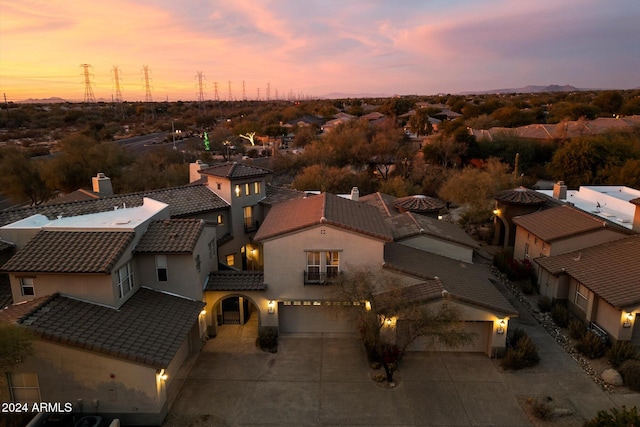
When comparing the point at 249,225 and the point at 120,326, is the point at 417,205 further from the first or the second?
the point at 120,326

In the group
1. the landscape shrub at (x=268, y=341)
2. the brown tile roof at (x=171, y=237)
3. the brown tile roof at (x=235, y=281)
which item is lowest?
the landscape shrub at (x=268, y=341)

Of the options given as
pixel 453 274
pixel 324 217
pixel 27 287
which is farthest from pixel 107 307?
pixel 453 274

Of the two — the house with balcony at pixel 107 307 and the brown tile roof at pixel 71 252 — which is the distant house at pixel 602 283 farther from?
the brown tile roof at pixel 71 252

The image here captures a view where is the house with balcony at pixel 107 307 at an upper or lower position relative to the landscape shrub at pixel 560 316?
upper

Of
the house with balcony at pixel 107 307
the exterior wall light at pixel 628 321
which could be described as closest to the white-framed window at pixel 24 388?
the house with balcony at pixel 107 307

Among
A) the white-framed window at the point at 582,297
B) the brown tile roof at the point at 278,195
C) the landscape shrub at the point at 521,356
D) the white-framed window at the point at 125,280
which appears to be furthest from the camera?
the brown tile roof at the point at 278,195

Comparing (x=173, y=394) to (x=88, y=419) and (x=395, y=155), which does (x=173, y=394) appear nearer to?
(x=88, y=419)

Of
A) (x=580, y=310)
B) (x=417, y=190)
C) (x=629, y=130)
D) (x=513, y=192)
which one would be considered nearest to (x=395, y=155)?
(x=417, y=190)
